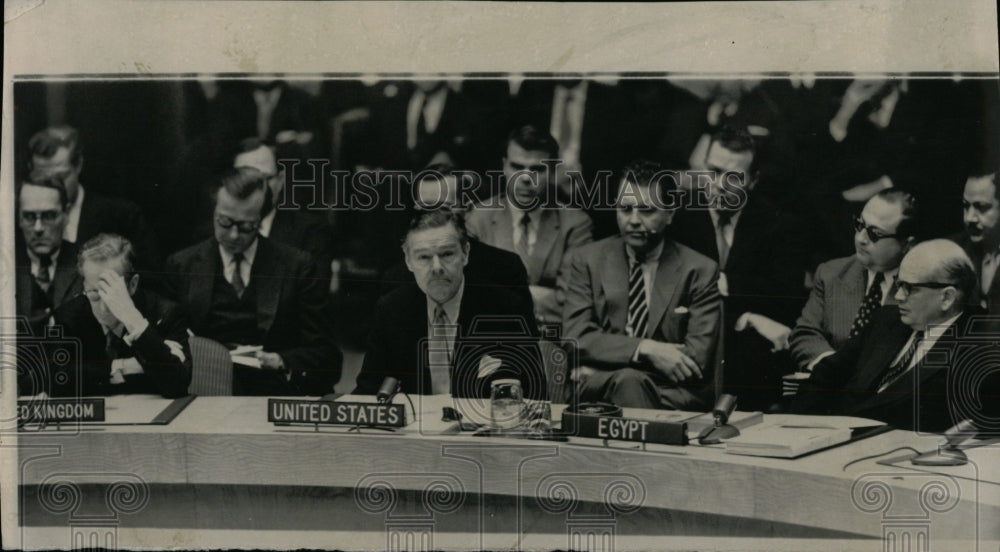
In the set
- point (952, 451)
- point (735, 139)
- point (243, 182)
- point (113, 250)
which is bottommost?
point (952, 451)

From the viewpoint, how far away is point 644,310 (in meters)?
4.78

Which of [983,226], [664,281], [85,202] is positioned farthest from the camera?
[85,202]

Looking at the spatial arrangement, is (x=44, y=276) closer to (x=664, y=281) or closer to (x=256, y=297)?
(x=256, y=297)

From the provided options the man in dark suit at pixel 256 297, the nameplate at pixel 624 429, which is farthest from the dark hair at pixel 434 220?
the nameplate at pixel 624 429

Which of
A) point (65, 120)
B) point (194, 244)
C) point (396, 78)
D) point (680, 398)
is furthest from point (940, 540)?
point (65, 120)

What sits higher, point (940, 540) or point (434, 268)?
point (434, 268)

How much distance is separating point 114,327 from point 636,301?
2.32 metres

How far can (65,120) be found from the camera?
4836 mm

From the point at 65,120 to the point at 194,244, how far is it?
789 millimetres

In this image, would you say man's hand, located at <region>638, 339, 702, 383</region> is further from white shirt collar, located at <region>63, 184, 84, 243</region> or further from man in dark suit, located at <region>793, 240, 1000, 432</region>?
white shirt collar, located at <region>63, 184, 84, 243</region>

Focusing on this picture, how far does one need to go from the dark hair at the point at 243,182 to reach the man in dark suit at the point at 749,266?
1.85 meters

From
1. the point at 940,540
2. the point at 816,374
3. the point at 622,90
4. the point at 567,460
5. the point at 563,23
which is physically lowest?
the point at 940,540

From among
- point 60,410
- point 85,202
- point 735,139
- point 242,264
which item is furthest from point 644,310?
point 60,410

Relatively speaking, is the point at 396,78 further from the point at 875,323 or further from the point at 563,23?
the point at 875,323
